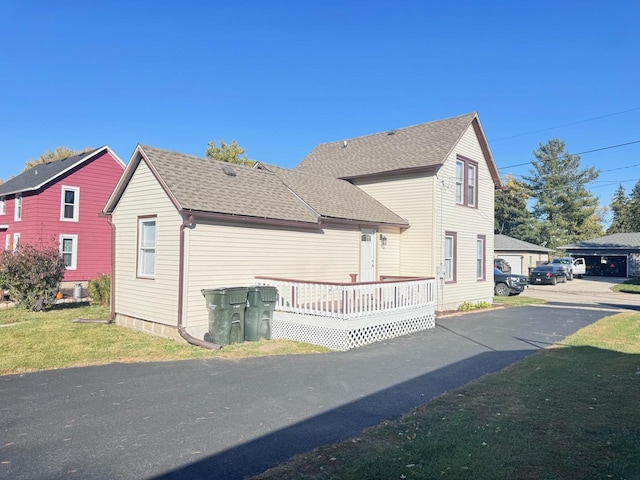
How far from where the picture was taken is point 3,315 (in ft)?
46.6

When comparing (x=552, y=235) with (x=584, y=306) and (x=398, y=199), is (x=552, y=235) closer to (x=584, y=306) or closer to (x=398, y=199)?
(x=584, y=306)

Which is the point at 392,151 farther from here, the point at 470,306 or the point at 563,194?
the point at 563,194

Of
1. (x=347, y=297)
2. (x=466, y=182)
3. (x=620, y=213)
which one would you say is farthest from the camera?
(x=620, y=213)

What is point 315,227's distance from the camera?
539 inches

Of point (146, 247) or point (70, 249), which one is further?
point (70, 249)

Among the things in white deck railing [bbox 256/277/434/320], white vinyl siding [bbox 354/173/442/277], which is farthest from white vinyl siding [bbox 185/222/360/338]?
white vinyl siding [bbox 354/173/442/277]

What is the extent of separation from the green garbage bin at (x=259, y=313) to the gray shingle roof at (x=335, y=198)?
363cm

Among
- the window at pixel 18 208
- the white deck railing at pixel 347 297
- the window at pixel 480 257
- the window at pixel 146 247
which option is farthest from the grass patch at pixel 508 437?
the window at pixel 18 208

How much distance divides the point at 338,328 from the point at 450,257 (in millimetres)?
8764

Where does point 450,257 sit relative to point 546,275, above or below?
above

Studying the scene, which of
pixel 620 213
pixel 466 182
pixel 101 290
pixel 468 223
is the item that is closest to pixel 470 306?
pixel 468 223

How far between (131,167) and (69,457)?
9.26 metres

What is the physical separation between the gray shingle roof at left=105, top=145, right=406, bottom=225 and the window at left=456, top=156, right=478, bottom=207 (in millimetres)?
3111

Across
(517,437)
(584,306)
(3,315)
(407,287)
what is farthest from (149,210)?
(584,306)
